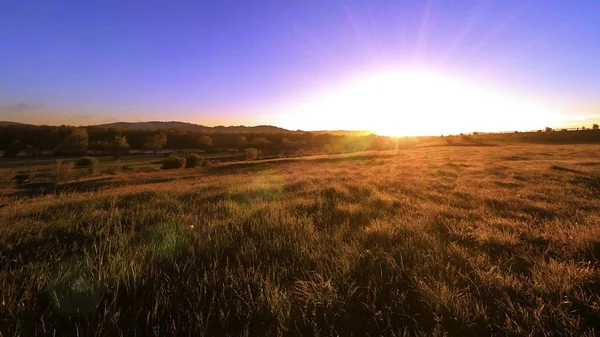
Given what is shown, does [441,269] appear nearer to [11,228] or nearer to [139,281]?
[139,281]

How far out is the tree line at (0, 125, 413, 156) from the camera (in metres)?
90.6

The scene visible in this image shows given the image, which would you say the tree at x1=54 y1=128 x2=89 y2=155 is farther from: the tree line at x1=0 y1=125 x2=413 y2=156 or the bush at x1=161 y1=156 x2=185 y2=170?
the bush at x1=161 y1=156 x2=185 y2=170

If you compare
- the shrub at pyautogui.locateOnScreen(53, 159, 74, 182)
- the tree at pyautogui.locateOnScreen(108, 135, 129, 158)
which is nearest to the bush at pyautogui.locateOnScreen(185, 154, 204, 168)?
the shrub at pyautogui.locateOnScreen(53, 159, 74, 182)

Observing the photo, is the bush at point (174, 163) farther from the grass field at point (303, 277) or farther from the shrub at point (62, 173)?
the grass field at point (303, 277)

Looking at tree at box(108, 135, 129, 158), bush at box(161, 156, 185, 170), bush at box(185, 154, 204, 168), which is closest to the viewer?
Result: bush at box(161, 156, 185, 170)

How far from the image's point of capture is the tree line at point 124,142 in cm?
9058

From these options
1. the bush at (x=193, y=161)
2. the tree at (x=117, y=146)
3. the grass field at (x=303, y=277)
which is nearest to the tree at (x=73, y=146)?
the tree at (x=117, y=146)

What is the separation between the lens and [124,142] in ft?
335

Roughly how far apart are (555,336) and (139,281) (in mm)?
3609

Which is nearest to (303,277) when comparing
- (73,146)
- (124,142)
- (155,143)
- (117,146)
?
(73,146)

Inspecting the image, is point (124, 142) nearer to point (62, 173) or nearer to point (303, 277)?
point (62, 173)

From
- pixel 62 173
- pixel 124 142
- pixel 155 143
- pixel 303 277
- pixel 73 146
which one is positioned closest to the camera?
pixel 303 277

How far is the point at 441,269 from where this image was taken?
320 cm

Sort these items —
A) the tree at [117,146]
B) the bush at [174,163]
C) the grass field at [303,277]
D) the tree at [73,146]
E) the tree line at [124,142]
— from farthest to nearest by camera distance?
the tree at [117,146] < the tree line at [124,142] < the tree at [73,146] < the bush at [174,163] < the grass field at [303,277]
